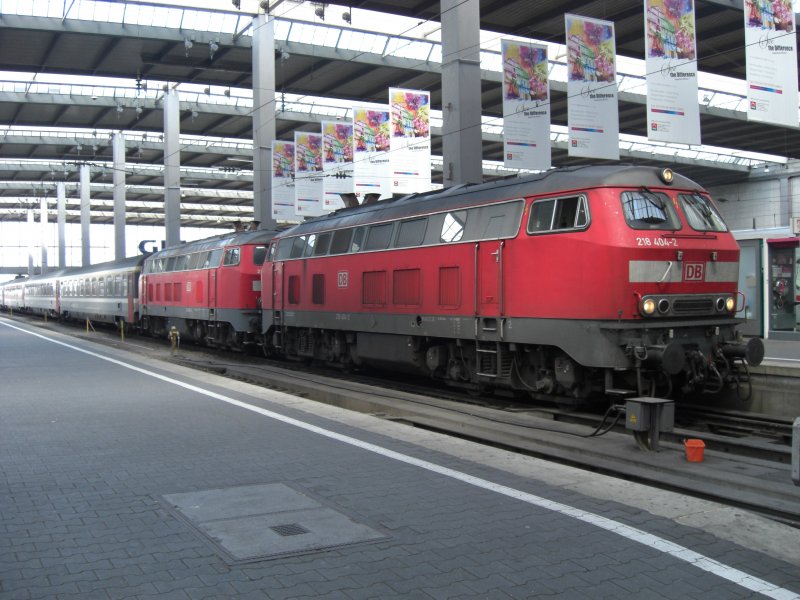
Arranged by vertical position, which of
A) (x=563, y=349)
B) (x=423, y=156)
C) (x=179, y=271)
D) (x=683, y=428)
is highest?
(x=423, y=156)

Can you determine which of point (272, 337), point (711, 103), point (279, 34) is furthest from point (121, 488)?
point (711, 103)

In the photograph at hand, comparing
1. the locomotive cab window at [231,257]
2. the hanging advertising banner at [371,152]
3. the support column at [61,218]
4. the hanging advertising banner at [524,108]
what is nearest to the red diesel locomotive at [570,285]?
the hanging advertising banner at [524,108]

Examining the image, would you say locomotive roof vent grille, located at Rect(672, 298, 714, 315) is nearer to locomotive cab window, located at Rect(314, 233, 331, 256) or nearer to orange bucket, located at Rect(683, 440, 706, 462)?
orange bucket, located at Rect(683, 440, 706, 462)

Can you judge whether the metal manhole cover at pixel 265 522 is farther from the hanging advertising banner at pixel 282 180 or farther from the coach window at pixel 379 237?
the hanging advertising banner at pixel 282 180

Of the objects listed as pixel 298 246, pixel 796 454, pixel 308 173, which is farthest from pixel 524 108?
pixel 796 454

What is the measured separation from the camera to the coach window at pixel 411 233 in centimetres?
1377

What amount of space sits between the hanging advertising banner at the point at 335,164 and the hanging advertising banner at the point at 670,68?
13236 millimetres

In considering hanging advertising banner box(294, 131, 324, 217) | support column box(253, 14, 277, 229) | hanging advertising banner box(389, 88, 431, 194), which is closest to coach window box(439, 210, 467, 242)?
hanging advertising banner box(389, 88, 431, 194)

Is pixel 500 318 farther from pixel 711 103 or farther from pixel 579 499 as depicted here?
pixel 711 103

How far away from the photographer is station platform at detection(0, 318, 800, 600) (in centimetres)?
457

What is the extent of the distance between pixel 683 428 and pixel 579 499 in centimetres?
494

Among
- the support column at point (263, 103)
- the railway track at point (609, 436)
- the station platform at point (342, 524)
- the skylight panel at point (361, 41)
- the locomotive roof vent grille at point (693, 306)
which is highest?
the skylight panel at point (361, 41)

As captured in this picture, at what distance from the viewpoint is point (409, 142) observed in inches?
851

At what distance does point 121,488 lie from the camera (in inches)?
260
